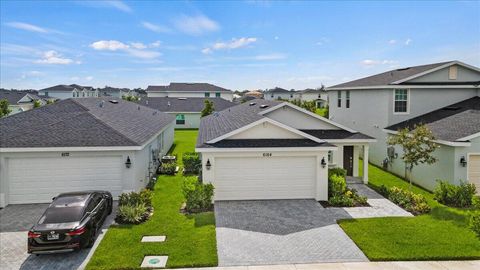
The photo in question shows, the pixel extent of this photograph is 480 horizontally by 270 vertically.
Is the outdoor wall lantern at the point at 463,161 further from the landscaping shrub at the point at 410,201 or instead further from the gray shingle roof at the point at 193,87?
the gray shingle roof at the point at 193,87

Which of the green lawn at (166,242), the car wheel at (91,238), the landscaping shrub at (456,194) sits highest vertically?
the landscaping shrub at (456,194)

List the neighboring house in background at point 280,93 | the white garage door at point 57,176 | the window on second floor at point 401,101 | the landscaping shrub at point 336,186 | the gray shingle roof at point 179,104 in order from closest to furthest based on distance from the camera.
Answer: the white garage door at point 57,176 < the landscaping shrub at point 336,186 < the window on second floor at point 401,101 < the gray shingle roof at point 179,104 < the neighboring house in background at point 280,93

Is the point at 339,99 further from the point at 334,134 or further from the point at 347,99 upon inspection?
the point at 334,134

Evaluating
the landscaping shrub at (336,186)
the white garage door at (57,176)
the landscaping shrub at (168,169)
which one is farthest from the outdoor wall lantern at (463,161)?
the white garage door at (57,176)

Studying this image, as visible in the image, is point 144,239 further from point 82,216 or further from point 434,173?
point 434,173

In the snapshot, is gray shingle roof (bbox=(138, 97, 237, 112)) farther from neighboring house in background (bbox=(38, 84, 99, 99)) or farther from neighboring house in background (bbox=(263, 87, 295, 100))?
neighboring house in background (bbox=(263, 87, 295, 100))

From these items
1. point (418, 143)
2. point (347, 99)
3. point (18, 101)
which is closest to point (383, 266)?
point (418, 143)

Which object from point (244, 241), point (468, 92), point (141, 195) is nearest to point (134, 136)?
point (141, 195)
